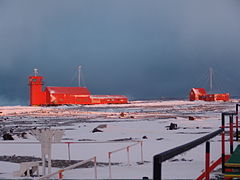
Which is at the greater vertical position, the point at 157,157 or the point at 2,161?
the point at 157,157

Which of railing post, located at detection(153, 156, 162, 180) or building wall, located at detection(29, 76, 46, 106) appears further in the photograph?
building wall, located at detection(29, 76, 46, 106)

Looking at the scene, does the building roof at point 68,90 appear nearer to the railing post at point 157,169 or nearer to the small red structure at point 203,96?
the small red structure at point 203,96

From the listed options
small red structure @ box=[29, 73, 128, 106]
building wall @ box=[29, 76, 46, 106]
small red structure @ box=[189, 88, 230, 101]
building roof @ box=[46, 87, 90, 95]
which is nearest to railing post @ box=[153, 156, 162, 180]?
small red structure @ box=[29, 73, 128, 106]

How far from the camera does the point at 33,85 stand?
85.6 meters

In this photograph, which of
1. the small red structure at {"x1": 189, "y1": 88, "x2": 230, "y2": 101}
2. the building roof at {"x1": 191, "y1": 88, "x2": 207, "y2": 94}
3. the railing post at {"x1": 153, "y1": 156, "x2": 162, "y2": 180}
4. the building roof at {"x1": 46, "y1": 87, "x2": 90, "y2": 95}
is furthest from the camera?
the building roof at {"x1": 191, "y1": 88, "x2": 207, "y2": 94}

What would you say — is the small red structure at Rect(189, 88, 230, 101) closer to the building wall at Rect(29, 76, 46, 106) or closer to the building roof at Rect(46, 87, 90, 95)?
the building roof at Rect(46, 87, 90, 95)

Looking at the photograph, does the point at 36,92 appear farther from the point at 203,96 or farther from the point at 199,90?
the point at 199,90

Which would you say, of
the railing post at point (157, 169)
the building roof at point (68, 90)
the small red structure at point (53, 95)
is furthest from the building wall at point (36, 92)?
the railing post at point (157, 169)

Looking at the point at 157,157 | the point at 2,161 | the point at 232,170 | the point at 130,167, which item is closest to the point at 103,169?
the point at 130,167

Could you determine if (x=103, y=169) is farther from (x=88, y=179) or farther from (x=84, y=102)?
(x=84, y=102)

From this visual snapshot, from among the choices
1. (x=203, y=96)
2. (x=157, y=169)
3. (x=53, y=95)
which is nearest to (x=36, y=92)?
(x=53, y=95)

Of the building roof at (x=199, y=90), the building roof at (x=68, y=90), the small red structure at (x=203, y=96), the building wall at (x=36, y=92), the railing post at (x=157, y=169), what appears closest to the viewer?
the railing post at (x=157, y=169)

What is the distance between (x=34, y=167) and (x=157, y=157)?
8005mm

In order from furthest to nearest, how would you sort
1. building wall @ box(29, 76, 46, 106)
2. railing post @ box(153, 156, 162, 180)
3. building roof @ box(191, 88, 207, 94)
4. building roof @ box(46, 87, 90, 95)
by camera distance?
building roof @ box(191, 88, 207, 94) → building wall @ box(29, 76, 46, 106) → building roof @ box(46, 87, 90, 95) → railing post @ box(153, 156, 162, 180)
